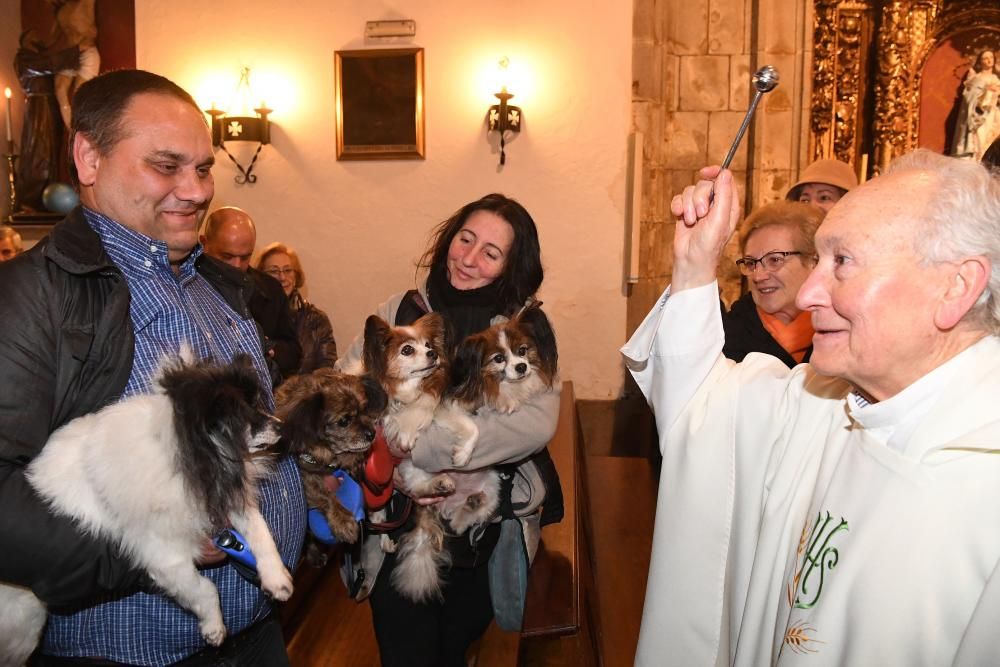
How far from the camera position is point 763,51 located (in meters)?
6.21

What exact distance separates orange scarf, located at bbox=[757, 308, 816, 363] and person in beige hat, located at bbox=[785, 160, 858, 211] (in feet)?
4.30

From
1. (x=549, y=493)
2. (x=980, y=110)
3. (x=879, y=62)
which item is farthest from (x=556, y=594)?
(x=980, y=110)

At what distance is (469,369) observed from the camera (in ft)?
8.86

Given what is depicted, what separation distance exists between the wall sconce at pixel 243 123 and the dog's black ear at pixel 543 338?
15.1 feet

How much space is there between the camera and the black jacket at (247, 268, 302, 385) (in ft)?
14.3

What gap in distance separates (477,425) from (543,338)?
0.50 m

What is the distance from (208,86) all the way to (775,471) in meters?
6.45

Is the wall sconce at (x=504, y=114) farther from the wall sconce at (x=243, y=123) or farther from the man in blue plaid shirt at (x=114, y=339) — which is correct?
the man in blue plaid shirt at (x=114, y=339)

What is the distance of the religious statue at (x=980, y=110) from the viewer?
6.56 metres

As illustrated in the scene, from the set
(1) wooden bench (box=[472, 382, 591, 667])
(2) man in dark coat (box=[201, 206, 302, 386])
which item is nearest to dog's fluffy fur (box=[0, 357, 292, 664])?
(1) wooden bench (box=[472, 382, 591, 667])

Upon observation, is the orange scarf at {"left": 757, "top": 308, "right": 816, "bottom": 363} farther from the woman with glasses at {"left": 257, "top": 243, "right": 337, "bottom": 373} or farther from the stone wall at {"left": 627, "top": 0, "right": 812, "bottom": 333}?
the stone wall at {"left": 627, "top": 0, "right": 812, "bottom": 333}

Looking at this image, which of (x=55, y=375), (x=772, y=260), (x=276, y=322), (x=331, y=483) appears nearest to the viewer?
(x=55, y=375)

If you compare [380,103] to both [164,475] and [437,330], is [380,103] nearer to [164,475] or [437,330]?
[437,330]

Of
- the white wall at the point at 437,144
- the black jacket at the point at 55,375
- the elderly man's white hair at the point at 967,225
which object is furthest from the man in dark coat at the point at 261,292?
the elderly man's white hair at the point at 967,225
